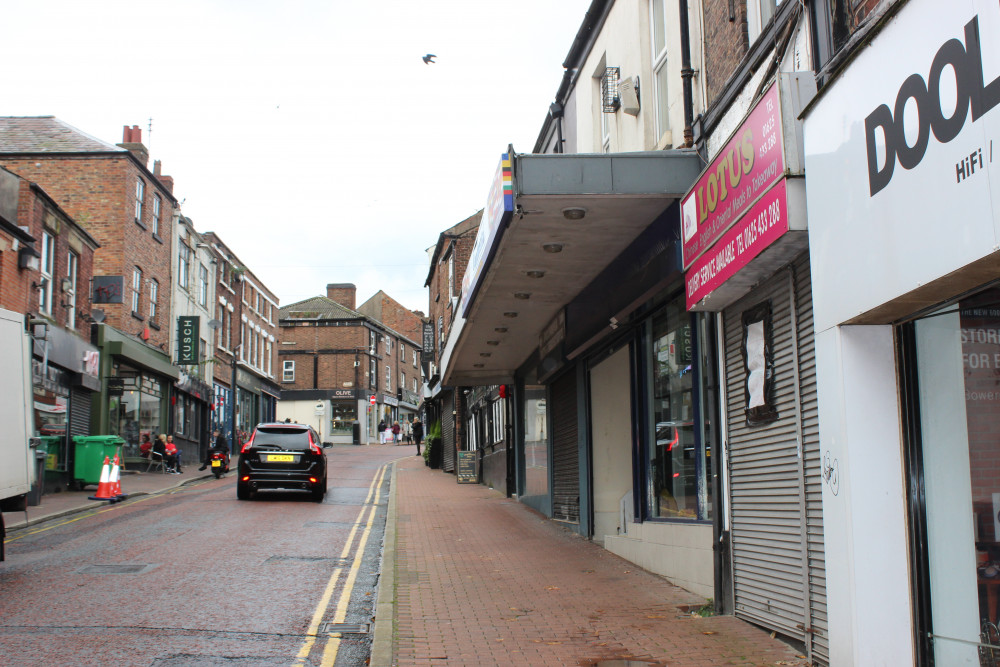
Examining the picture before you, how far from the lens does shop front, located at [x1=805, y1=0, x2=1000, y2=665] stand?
4301mm

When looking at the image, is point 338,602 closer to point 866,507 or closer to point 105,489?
point 866,507

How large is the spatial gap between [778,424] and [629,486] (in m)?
6.25

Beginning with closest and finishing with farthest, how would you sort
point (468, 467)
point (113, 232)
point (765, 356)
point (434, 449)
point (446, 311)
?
point (765, 356) < point (468, 467) < point (113, 232) < point (446, 311) < point (434, 449)

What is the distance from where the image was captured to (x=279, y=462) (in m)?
18.4

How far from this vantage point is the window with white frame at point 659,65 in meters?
10.4

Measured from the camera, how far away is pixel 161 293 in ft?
109

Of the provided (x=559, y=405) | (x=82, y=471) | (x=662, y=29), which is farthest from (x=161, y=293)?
(x=662, y=29)

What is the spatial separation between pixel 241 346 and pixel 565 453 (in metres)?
34.8

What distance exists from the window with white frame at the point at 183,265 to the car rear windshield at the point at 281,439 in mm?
18604

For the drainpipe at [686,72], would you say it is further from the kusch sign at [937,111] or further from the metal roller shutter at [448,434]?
the metal roller shutter at [448,434]

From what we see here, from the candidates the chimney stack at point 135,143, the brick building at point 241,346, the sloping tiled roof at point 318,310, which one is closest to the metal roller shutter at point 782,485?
the chimney stack at point 135,143

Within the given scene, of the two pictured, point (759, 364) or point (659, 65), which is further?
point (659, 65)

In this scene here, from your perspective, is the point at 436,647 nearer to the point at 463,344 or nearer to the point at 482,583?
the point at 482,583

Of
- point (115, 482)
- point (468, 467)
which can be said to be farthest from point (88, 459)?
point (468, 467)
